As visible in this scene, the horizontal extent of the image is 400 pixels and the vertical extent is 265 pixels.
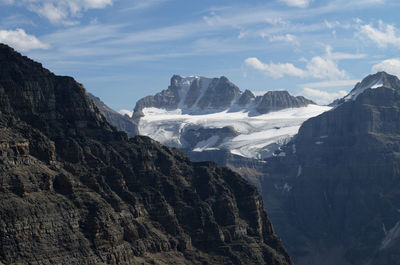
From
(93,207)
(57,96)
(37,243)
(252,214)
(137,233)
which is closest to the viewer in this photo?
(37,243)

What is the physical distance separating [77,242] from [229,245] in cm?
4186

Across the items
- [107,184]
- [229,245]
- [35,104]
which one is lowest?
[229,245]

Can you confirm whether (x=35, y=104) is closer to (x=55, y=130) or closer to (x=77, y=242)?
(x=55, y=130)

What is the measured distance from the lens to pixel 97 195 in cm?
15475

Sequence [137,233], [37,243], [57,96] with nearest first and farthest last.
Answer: [37,243]
[137,233]
[57,96]

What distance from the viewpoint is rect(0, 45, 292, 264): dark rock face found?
13900 centimetres

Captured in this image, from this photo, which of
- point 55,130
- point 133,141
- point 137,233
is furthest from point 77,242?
point 133,141

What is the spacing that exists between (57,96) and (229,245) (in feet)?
126

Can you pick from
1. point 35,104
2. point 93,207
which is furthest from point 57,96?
point 93,207

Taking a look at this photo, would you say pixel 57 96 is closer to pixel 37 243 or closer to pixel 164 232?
pixel 164 232

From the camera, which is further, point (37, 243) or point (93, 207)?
point (93, 207)

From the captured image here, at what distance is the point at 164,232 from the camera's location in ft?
557

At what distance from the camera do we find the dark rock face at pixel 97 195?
139000mm

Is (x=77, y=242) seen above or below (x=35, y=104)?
below
